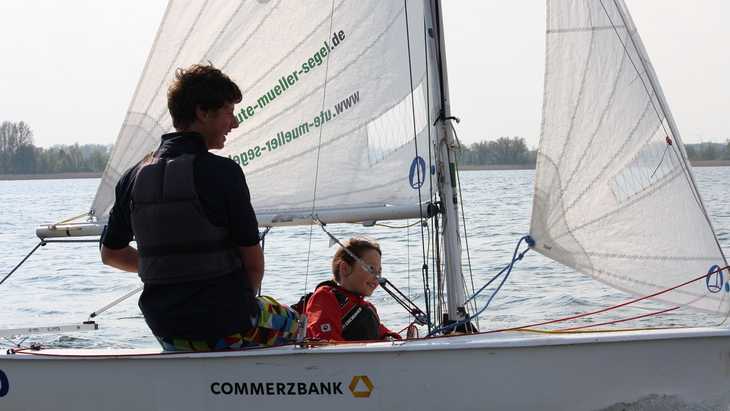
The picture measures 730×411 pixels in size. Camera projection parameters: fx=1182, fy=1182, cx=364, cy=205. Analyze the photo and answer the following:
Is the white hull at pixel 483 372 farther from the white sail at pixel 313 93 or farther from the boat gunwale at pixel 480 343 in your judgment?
the white sail at pixel 313 93

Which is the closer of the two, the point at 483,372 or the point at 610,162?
the point at 483,372

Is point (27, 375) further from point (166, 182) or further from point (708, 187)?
point (708, 187)

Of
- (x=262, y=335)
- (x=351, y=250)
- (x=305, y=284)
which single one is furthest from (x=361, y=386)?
(x=305, y=284)

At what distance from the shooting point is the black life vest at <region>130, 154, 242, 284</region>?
3.46 metres

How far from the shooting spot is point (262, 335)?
12.9 ft

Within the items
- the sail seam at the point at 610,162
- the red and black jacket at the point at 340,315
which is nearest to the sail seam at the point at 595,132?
the sail seam at the point at 610,162

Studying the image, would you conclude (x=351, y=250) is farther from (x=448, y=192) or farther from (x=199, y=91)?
(x=199, y=91)

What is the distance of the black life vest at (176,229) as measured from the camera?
346 cm

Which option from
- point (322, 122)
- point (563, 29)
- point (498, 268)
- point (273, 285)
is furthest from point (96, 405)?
point (498, 268)

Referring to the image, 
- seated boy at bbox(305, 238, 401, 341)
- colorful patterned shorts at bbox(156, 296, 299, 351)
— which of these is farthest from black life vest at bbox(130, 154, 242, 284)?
seated boy at bbox(305, 238, 401, 341)

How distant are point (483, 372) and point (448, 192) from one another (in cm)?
123

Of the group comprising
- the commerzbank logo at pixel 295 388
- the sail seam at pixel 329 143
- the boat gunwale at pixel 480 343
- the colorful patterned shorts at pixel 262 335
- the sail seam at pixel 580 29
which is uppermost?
the sail seam at pixel 580 29

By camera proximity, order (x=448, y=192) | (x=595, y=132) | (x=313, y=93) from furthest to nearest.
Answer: (x=313, y=93), (x=448, y=192), (x=595, y=132)

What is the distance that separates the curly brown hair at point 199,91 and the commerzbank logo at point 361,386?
1.04 meters
